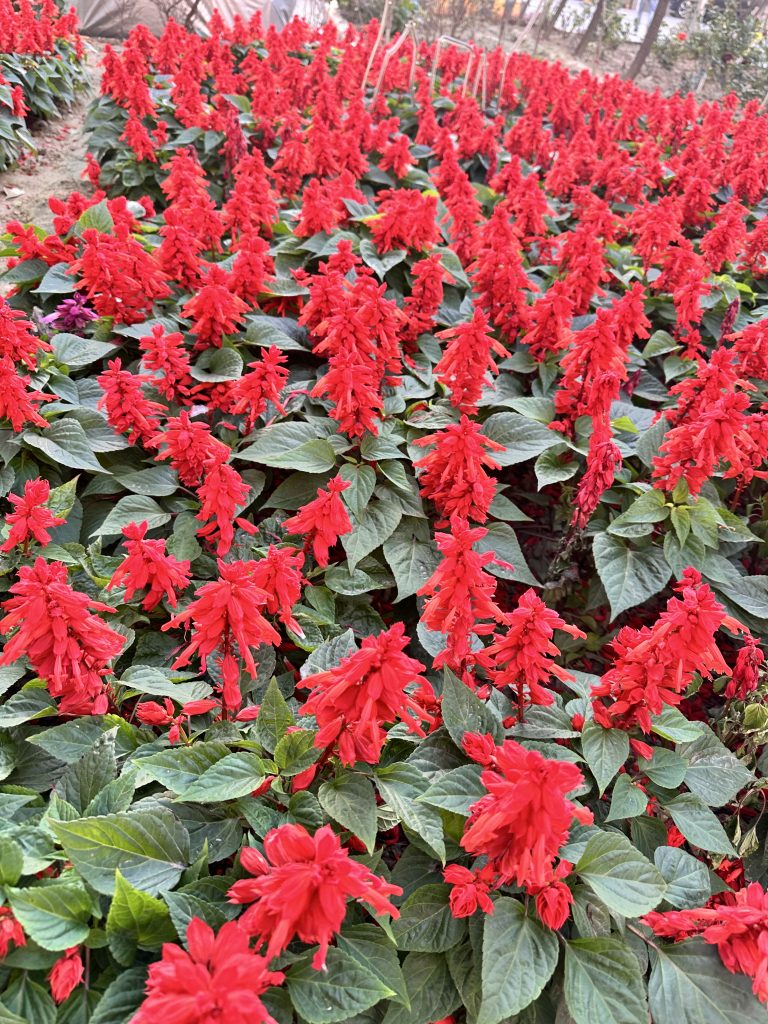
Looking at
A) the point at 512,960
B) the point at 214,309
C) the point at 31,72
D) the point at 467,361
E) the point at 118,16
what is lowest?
the point at 512,960

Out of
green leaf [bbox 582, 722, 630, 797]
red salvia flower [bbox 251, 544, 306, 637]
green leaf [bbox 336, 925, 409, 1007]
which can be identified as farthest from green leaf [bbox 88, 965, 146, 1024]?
green leaf [bbox 582, 722, 630, 797]

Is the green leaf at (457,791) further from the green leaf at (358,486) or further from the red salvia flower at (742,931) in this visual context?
the green leaf at (358,486)

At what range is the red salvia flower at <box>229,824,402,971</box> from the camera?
110cm

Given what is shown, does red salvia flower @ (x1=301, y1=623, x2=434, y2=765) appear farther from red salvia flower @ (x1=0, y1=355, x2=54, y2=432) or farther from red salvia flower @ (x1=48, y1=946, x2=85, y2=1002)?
red salvia flower @ (x1=0, y1=355, x2=54, y2=432)

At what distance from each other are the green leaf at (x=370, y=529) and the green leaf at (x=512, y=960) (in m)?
1.17

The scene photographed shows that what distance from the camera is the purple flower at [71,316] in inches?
126

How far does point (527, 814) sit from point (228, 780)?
669 millimetres

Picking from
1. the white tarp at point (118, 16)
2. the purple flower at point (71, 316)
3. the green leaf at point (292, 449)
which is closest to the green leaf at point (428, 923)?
the green leaf at point (292, 449)

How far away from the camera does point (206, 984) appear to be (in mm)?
971

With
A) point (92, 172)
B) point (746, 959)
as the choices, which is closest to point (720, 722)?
point (746, 959)

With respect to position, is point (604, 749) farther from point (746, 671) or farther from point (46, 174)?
point (46, 174)

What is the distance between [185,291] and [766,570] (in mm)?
2984

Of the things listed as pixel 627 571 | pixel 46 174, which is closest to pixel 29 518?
pixel 627 571

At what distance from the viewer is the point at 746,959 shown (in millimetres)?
1397
